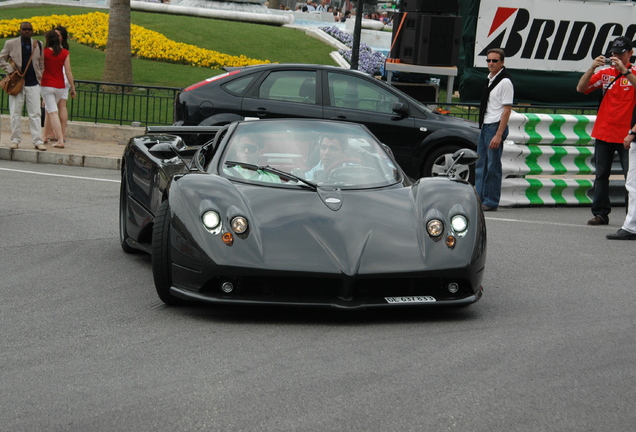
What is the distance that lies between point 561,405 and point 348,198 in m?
2.46

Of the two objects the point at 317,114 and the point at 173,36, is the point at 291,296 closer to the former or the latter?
the point at 317,114

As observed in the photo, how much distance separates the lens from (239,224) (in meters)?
5.98

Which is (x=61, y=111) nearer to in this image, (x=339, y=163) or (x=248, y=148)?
(x=248, y=148)

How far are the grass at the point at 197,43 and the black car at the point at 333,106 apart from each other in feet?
38.5

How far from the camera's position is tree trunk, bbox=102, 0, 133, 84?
21312 millimetres

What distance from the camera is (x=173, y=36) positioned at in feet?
103

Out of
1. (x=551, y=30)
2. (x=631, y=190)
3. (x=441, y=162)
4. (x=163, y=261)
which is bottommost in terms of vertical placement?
(x=441, y=162)

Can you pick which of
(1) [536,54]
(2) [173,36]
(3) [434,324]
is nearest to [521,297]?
(3) [434,324]

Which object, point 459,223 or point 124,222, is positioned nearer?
point 459,223

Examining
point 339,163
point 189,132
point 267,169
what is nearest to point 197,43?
point 189,132

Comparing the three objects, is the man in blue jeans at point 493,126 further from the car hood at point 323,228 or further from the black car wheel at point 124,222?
the car hood at point 323,228

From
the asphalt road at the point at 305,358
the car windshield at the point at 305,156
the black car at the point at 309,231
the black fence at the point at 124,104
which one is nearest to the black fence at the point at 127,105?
the black fence at the point at 124,104

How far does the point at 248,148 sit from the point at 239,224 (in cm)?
132

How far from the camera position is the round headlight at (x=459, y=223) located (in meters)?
6.28
